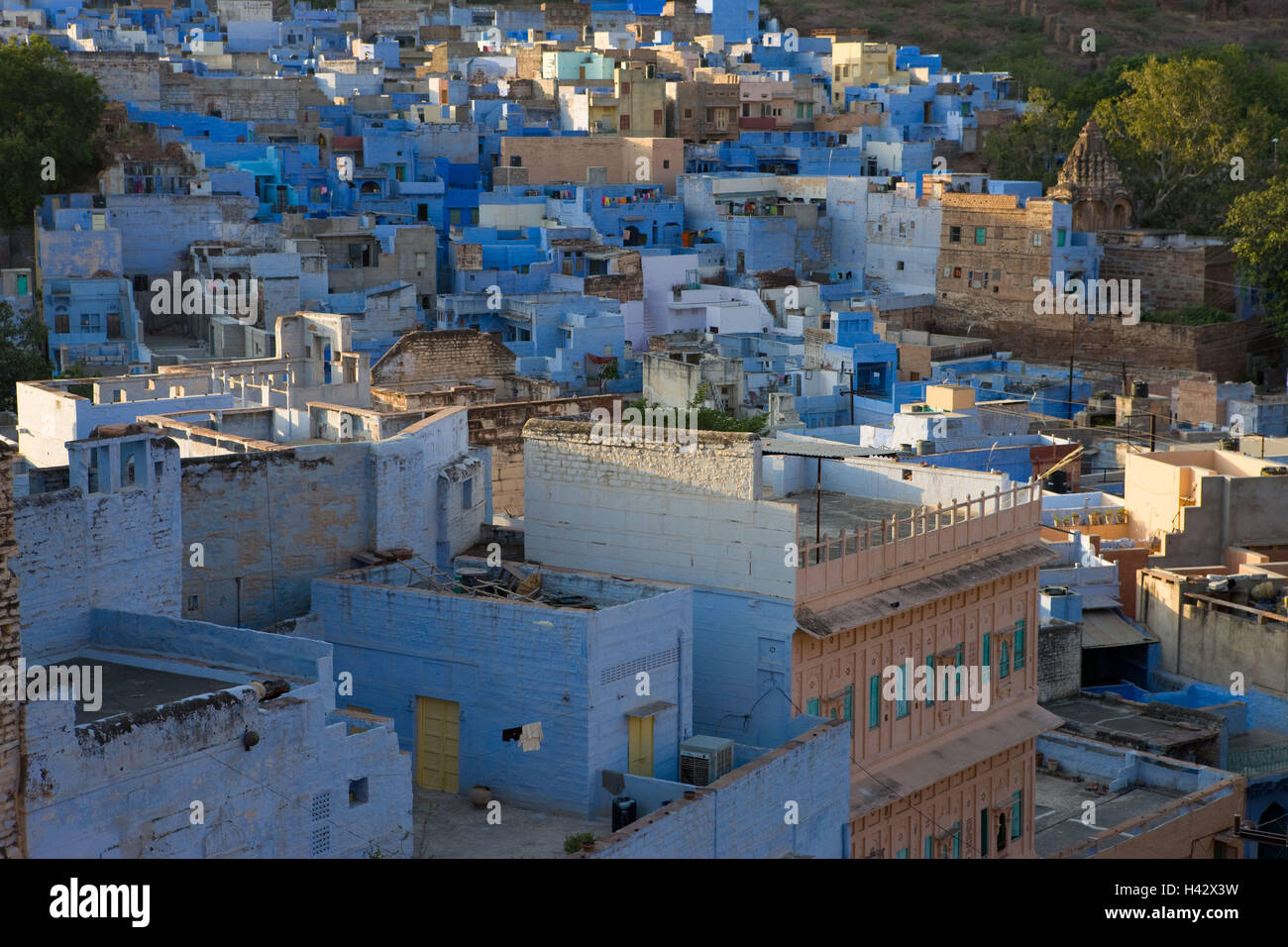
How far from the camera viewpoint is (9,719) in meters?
10.8

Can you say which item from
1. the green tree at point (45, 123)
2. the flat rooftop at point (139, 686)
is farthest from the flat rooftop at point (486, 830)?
the green tree at point (45, 123)

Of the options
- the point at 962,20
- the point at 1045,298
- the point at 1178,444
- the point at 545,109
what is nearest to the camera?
the point at 1178,444

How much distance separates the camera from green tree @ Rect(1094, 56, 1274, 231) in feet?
186

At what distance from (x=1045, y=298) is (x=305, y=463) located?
3463cm

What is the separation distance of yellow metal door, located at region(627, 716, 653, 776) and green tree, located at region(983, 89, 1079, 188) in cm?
4518

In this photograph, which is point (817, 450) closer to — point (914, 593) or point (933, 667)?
point (914, 593)

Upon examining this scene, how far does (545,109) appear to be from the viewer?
191ft

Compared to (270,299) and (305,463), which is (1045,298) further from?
(305,463)

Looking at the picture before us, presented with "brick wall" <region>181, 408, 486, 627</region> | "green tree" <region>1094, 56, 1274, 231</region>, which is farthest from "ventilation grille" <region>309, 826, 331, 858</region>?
"green tree" <region>1094, 56, 1274, 231</region>

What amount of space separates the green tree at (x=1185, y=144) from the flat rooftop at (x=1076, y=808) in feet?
120

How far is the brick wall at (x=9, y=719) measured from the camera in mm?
10828

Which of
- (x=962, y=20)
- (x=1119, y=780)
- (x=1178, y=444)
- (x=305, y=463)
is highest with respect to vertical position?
(x=962, y=20)
